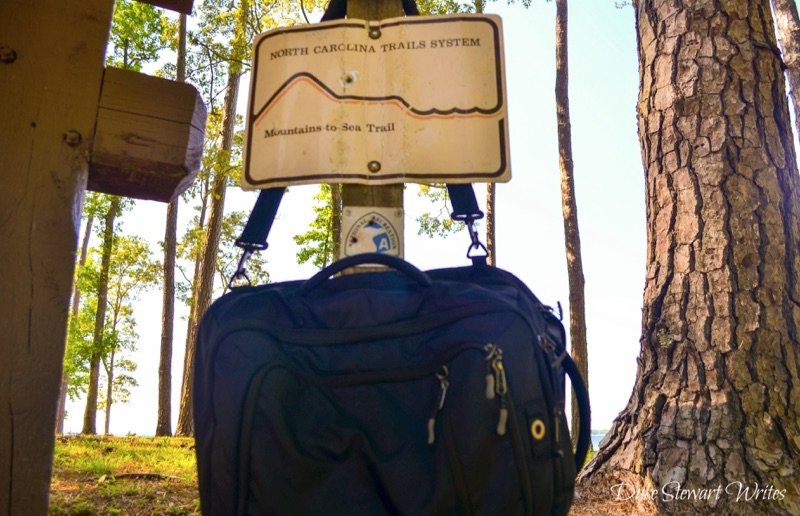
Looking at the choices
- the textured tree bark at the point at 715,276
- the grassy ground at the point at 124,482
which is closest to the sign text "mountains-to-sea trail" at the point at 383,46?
the textured tree bark at the point at 715,276

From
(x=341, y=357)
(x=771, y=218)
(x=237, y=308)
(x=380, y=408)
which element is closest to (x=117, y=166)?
(x=237, y=308)

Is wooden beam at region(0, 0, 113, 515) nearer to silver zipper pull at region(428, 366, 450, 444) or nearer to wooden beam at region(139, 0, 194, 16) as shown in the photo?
wooden beam at region(139, 0, 194, 16)

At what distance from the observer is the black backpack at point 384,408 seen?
114 centimetres

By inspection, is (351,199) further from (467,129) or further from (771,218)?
(771,218)

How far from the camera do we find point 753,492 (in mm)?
2312

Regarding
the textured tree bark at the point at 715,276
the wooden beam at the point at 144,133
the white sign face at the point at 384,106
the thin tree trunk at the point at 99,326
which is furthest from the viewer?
the thin tree trunk at the point at 99,326

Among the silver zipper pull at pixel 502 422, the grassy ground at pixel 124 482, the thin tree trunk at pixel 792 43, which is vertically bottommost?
the grassy ground at pixel 124 482

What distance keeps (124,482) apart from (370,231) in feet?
15.5

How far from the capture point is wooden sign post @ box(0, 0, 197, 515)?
4.09 ft

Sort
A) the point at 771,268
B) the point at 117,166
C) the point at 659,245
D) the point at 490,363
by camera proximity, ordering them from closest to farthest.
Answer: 1. the point at 490,363
2. the point at 117,166
3. the point at 771,268
4. the point at 659,245

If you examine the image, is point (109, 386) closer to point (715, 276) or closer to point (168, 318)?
point (168, 318)

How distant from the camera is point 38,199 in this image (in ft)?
4.32

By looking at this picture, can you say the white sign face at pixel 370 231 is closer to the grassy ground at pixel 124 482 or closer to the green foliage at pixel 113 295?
the grassy ground at pixel 124 482

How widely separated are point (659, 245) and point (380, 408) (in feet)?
6.92
